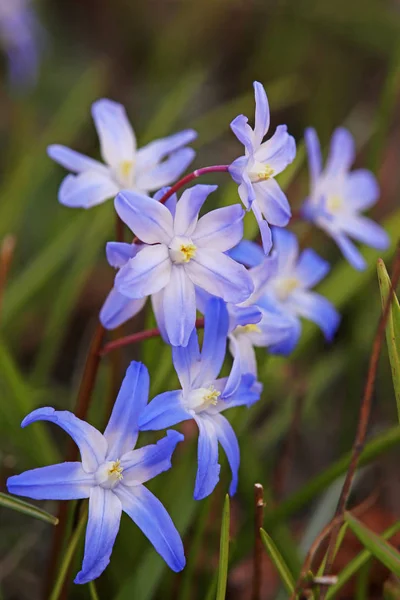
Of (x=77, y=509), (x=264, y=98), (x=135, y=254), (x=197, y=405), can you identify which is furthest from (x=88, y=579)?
(x=264, y=98)

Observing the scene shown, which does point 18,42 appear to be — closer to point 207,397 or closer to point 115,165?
point 115,165

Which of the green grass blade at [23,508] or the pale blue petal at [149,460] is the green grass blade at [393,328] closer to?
the pale blue petal at [149,460]

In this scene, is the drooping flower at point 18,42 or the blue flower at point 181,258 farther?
the drooping flower at point 18,42

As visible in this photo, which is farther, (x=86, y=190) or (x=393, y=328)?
(x=86, y=190)

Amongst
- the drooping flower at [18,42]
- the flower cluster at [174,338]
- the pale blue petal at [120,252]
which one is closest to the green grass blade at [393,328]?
the flower cluster at [174,338]

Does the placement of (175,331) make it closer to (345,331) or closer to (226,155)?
(345,331)

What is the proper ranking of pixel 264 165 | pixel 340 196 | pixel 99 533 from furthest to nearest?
pixel 340 196 < pixel 264 165 < pixel 99 533

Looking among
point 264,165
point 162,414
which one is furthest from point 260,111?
Result: point 162,414
